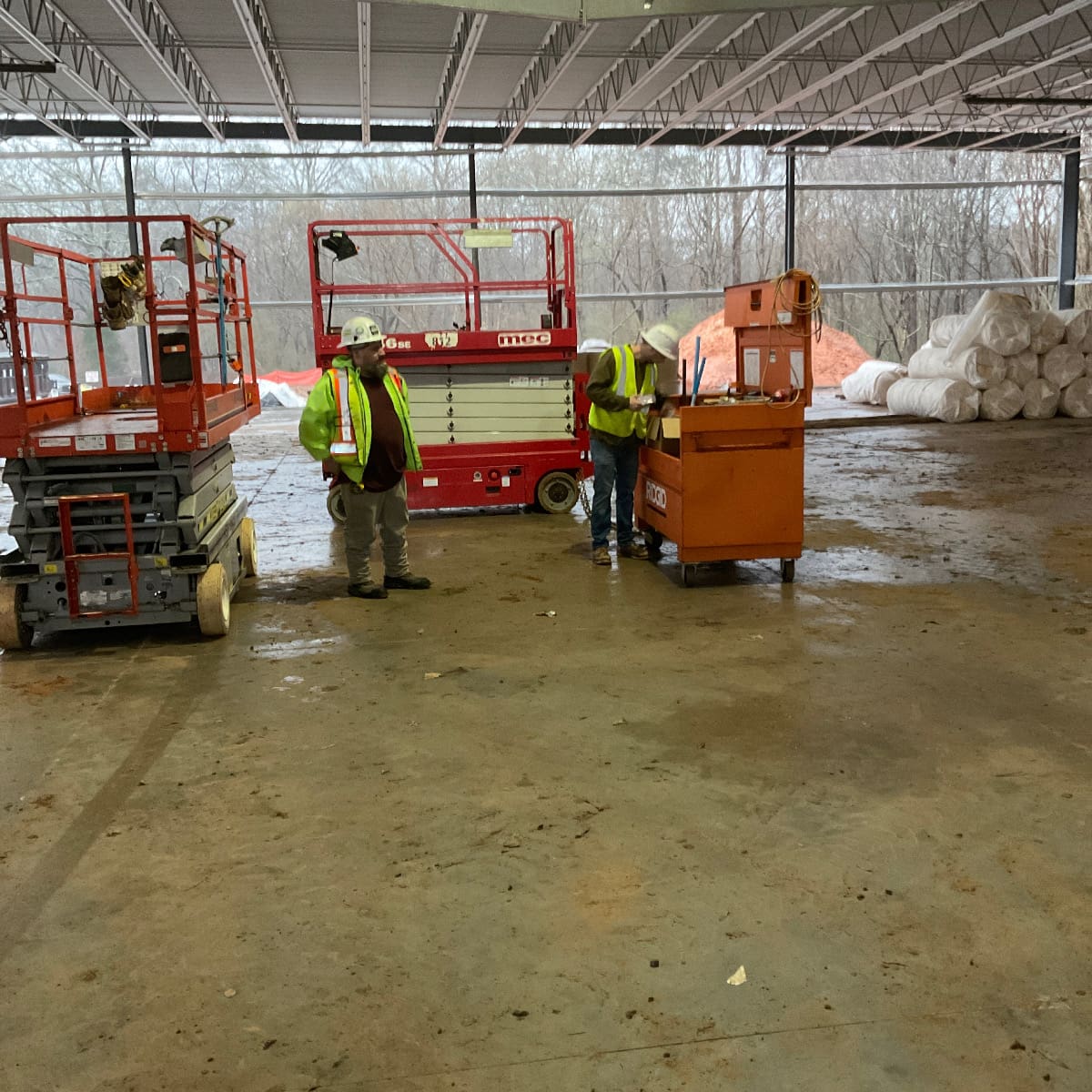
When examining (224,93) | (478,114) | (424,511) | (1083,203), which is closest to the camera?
(424,511)

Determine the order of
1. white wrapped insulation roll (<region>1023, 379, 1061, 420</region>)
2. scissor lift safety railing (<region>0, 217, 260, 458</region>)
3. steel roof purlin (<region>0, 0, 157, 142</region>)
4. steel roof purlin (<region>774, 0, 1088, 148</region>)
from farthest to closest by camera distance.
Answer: white wrapped insulation roll (<region>1023, 379, 1061, 420</region>) → steel roof purlin (<region>774, 0, 1088, 148</region>) → steel roof purlin (<region>0, 0, 157, 142</region>) → scissor lift safety railing (<region>0, 217, 260, 458</region>)

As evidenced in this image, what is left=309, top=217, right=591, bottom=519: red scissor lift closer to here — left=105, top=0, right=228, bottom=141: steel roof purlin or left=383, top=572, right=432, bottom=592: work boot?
left=383, top=572, right=432, bottom=592: work boot

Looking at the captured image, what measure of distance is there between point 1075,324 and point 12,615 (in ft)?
53.3

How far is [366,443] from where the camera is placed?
6562 millimetres

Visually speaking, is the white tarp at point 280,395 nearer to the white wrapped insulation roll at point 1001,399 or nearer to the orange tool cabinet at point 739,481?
the white wrapped insulation roll at point 1001,399

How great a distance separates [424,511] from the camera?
1034 centimetres

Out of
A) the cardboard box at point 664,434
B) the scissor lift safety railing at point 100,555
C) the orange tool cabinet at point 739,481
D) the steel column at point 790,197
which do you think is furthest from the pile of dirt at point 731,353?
the scissor lift safety railing at point 100,555

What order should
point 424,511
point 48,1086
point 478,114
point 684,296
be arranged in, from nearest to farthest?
point 48,1086
point 424,511
point 478,114
point 684,296

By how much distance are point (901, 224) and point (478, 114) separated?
14.3m

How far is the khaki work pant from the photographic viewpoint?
22.4ft

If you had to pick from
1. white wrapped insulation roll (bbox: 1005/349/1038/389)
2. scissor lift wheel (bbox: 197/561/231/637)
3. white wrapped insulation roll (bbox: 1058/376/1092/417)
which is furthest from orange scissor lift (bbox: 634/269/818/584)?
white wrapped insulation roll (bbox: 1058/376/1092/417)

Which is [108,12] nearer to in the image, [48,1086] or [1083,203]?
[48,1086]

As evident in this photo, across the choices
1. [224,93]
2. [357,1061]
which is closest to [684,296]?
[224,93]

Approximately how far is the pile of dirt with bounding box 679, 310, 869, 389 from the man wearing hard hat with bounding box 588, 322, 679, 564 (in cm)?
1535
